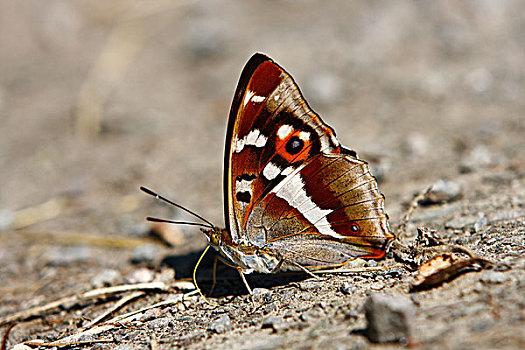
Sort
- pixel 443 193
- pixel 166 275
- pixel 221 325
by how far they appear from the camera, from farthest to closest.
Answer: pixel 443 193, pixel 166 275, pixel 221 325

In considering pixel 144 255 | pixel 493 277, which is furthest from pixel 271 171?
pixel 144 255

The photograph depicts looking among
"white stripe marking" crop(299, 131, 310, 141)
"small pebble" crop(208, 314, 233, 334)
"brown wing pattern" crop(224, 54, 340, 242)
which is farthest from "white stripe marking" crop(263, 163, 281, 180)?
"small pebble" crop(208, 314, 233, 334)

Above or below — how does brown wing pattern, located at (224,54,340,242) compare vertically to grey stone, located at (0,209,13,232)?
below

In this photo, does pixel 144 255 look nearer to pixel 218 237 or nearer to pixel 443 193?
pixel 218 237

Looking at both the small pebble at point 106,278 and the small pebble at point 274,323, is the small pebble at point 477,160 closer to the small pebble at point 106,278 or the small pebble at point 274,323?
the small pebble at point 274,323

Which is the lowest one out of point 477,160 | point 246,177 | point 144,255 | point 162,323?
point 162,323

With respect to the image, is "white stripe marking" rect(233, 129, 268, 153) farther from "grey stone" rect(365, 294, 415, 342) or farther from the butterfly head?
"grey stone" rect(365, 294, 415, 342)

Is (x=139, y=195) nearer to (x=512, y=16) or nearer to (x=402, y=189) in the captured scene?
(x=402, y=189)
